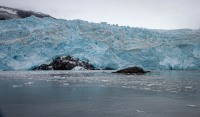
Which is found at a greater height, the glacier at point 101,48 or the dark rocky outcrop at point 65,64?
Result: the glacier at point 101,48

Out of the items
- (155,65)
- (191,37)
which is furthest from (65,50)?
(191,37)

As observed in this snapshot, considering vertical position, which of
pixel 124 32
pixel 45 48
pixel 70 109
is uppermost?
pixel 124 32

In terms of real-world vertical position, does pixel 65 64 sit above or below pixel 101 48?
below

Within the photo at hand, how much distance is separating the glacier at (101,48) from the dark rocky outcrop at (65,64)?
1.25 m

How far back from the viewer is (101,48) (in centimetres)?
3894

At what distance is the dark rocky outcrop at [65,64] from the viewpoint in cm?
4141

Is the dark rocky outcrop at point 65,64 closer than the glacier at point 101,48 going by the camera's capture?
No

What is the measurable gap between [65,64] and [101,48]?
24.2 feet

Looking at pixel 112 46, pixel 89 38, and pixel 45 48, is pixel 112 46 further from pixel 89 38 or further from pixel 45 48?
pixel 45 48

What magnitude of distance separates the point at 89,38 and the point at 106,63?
4.13 m

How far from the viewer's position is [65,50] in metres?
39.4

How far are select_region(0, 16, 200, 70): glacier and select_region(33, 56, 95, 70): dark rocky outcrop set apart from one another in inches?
49.1

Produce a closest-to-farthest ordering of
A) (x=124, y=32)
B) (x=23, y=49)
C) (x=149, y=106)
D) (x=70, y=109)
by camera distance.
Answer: (x=70, y=109) → (x=149, y=106) → (x=23, y=49) → (x=124, y=32)

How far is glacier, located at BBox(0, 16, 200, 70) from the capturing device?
37969 mm
